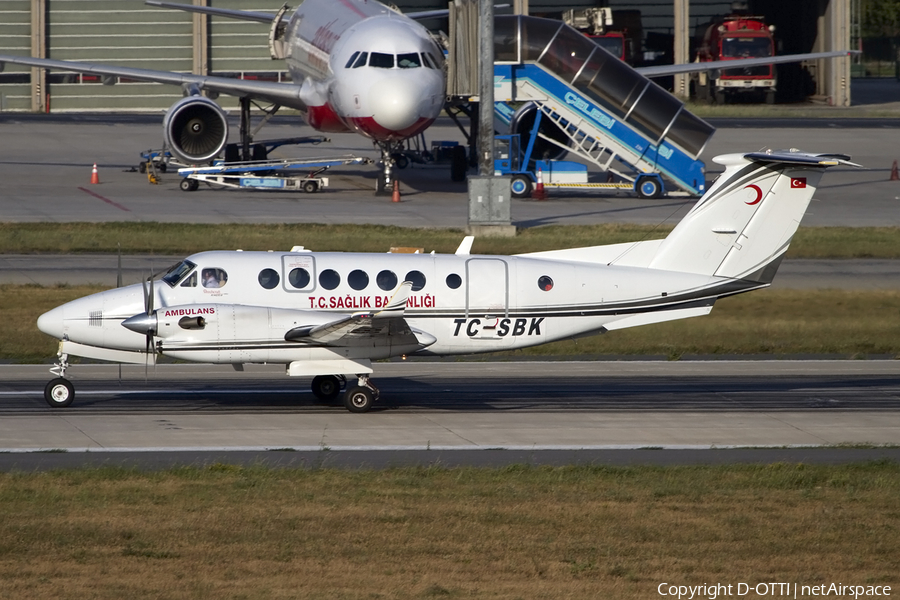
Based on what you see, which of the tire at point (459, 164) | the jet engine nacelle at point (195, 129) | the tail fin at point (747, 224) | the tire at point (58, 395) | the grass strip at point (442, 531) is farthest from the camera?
the tire at point (459, 164)

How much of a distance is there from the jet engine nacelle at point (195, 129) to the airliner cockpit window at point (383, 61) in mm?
7255

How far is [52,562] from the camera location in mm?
11352

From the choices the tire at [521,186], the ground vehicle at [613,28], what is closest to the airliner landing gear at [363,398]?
the tire at [521,186]

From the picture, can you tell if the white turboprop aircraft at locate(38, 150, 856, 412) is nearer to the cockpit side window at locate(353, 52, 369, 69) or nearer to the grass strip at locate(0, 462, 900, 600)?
the grass strip at locate(0, 462, 900, 600)

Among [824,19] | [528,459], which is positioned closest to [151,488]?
[528,459]

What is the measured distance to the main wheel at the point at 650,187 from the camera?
43.5 m

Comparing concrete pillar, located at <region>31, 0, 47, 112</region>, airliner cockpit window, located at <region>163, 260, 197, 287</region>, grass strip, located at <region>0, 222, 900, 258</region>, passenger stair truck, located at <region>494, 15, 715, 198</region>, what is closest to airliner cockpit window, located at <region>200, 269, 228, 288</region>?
airliner cockpit window, located at <region>163, 260, 197, 287</region>

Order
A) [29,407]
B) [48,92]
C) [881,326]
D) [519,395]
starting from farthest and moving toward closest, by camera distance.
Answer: [48,92] < [881,326] < [519,395] < [29,407]

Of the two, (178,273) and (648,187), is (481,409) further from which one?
(648,187)

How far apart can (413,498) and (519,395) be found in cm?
722

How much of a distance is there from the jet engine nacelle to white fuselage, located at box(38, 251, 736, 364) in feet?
79.9

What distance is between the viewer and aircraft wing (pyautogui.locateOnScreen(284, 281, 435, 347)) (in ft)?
59.9

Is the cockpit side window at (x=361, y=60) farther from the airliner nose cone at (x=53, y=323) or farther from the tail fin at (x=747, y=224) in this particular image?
the airliner nose cone at (x=53, y=323)

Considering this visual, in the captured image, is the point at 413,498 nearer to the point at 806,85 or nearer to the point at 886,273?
the point at 886,273
